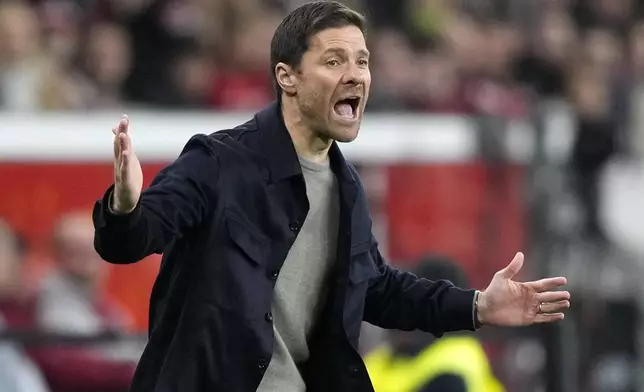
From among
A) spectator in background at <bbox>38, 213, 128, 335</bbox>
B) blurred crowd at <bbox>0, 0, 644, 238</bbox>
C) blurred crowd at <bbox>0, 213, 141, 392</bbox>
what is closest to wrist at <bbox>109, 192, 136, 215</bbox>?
blurred crowd at <bbox>0, 213, 141, 392</bbox>

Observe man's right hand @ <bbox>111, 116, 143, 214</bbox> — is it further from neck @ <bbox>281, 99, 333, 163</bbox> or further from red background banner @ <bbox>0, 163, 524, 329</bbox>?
red background banner @ <bbox>0, 163, 524, 329</bbox>

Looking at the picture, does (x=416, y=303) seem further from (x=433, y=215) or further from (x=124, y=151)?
(x=433, y=215)

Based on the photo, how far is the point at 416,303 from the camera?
4188mm

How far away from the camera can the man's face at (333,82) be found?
3.93 m

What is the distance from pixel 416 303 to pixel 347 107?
607mm

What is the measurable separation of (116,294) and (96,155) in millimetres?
710

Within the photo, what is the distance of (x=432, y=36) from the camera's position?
11.5 meters

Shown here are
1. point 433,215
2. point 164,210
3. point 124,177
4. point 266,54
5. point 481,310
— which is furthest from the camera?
point 266,54

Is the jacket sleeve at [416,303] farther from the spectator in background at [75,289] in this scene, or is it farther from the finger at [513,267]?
the spectator in background at [75,289]

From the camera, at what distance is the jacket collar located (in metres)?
3.92

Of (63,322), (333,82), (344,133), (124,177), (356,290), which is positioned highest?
(333,82)

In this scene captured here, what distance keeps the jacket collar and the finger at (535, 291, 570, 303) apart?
0.60 m

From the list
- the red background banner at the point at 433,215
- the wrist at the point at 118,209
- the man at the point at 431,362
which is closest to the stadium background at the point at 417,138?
the red background banner at the point at 433,215

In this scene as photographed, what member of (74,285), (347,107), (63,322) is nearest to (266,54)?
(74,285)
